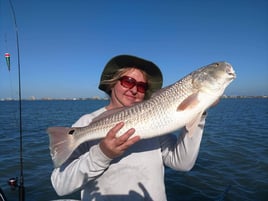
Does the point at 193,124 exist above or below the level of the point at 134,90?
below

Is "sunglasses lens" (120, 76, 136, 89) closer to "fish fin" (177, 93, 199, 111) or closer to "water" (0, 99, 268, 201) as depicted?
"fish fin" (177, 93, 199, 111)

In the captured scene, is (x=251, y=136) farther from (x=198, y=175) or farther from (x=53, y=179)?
(x=53, y=179)

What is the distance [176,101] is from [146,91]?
1.22m

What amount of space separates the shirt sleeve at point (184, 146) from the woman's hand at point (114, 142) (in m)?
0.69

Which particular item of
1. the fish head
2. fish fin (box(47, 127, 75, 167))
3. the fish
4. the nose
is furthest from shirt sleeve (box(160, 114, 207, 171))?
fish fin (box(47, 127, 75, 167))

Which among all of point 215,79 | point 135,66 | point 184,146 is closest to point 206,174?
point 184,146

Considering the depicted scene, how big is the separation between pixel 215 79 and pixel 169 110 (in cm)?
72

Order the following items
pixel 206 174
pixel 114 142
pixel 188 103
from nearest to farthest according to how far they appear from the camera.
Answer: pixel 114 142 < pixel 188 103 < pixel 206 174

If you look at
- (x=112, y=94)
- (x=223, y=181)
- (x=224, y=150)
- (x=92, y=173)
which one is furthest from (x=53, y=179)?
(x=224, y=150)

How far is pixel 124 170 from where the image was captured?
3.08 metres

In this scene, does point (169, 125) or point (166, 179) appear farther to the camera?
point (166, 179)

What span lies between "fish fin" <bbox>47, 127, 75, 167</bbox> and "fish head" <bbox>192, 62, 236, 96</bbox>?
1828 millimetres

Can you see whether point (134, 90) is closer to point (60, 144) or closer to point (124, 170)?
point (124, 170)

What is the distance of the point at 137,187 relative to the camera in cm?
303
